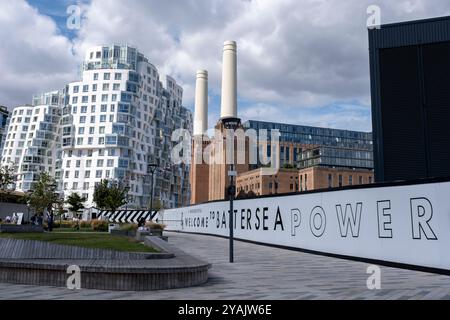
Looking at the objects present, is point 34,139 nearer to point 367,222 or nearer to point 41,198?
point 41,198

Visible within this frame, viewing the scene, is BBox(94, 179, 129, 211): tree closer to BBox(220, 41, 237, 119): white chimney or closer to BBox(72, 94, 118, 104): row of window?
BBox(220, 41, 237, 119): white chimney

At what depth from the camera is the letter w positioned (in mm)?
15102

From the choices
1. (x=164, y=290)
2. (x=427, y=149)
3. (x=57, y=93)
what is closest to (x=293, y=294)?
(x=164, y=290)

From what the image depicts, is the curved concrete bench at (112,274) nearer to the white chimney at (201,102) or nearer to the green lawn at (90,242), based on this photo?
the green lawn at (90,242)

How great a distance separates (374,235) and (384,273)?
261cm

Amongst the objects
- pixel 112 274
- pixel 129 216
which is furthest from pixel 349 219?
pixel 129 216

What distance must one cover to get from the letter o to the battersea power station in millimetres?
73158

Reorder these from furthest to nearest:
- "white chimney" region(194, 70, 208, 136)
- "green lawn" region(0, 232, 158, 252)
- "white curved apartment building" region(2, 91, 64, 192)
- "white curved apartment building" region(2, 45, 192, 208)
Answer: "white curved apartment building" region(2, 91, 64, 192) → "white curved apartment building" region(2, 45, 192, 208) → "white chimney" region(194, 70, 208, 136) → "green lawn" region(0, 232, 158, 252)

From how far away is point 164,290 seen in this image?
872cm

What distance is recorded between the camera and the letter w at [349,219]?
1510 centimetres

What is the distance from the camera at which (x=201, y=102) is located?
9350 centimetres

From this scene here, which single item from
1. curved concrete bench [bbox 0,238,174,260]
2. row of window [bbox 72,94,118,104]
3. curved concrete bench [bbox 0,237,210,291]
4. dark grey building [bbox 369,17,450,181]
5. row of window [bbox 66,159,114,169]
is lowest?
curved concrete bench [bbox 0,237,210,291]

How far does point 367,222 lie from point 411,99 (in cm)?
696

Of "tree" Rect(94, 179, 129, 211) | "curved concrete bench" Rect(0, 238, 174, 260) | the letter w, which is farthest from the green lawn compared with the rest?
"tree" Rect(94, 179, 129, 211)
